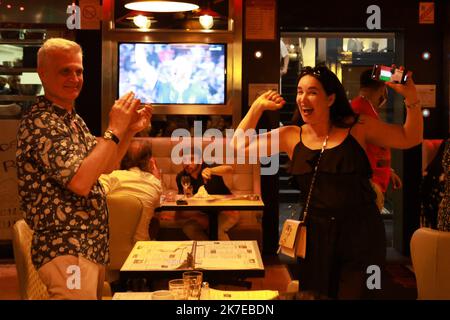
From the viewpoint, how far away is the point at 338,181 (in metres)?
2.93

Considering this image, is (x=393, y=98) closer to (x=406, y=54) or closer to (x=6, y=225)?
(x=406, y=54)

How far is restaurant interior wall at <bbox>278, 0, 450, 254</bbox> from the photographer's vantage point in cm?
714

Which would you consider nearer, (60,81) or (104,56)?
(60,81)

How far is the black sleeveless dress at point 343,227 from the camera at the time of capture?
2.88 meters

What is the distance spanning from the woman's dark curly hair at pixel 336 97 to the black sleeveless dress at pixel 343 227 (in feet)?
0.45

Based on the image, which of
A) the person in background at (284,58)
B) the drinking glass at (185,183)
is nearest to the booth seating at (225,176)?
the drinking glass at (185,183)

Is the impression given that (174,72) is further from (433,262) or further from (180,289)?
(180,289)

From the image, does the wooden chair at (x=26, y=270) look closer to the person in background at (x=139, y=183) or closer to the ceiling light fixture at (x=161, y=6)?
the ceiling light fixture at (x=161, y=6)

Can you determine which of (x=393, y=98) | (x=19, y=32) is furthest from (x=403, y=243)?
(x=19, y=32)

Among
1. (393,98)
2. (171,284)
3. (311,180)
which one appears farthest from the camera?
(393,98)

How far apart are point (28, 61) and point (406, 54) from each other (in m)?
4.30

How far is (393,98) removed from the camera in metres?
7.70

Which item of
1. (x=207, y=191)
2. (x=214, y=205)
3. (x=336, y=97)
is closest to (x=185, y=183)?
(x=207, y=191)

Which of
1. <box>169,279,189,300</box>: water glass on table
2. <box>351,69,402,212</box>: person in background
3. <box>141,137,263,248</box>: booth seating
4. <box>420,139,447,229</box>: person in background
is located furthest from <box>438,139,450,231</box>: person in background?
<box>141,137,263,248</box>: booth seating
